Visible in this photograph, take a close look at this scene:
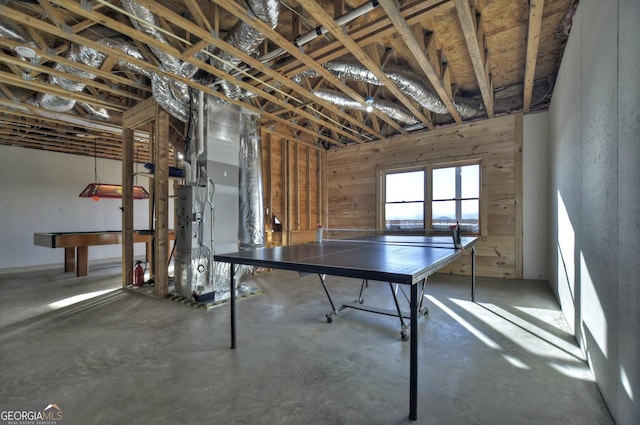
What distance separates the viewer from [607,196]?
1.72 meters

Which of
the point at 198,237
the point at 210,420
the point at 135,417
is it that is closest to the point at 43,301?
the point at 198,237

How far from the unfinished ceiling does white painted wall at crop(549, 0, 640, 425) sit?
0.76 m

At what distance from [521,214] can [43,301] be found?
7.60 meters

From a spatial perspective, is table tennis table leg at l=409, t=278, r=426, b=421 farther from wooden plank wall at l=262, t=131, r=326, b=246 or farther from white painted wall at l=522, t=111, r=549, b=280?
wooden plank wall at l=262, t=131, r=326, b=246

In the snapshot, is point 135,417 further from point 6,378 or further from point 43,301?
point 43,301

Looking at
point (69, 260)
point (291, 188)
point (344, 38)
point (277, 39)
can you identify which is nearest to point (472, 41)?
point (344, 38)

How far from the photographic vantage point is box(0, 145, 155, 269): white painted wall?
6730 mm

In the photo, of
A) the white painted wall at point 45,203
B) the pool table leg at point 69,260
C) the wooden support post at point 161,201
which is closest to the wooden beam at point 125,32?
the wooden support post at point 161,201

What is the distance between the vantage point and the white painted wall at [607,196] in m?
1.40

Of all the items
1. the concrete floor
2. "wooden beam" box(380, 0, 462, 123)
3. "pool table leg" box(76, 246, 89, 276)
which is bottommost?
the concrete floor

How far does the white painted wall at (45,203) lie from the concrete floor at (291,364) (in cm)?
435

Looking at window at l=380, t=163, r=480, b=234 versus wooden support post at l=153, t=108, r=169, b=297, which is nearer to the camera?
wooden support post at l=153, t=108, r=169, b=297

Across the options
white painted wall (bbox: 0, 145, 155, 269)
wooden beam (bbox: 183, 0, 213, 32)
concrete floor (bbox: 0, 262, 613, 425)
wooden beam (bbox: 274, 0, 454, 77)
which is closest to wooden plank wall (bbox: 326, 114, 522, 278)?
concrete floor (bbox: 0, 262, 613, 425)

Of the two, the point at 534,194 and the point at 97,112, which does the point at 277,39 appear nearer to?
the point at 97,112
